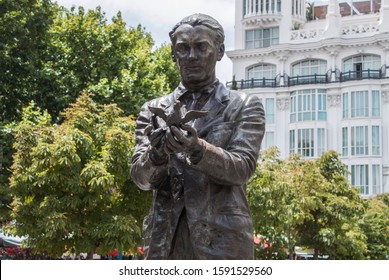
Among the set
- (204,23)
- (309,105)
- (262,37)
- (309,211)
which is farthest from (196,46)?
(262,37)

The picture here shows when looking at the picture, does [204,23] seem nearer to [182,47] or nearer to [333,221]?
[182,47]

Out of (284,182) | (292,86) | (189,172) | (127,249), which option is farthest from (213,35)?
(292,86)

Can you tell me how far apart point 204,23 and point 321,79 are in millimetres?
56126

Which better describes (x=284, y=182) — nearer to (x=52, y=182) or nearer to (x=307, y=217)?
(x=307, y=217)

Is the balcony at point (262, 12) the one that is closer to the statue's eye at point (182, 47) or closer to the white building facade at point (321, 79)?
the white building facade at point (321, 79)

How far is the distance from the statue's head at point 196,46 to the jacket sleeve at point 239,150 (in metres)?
0.28

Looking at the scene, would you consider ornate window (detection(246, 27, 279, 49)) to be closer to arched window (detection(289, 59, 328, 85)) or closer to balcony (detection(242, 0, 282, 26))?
balcony (detection(242, 0, 282, 26))

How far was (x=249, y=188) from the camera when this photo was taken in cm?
2120

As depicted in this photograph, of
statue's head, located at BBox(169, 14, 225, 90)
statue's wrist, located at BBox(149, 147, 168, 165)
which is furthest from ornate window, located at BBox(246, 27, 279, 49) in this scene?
statue's wrist, located at BBox(149, 147, 168, 165)

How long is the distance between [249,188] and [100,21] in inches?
523

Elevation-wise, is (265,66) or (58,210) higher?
(265,66)

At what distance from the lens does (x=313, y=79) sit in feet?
195

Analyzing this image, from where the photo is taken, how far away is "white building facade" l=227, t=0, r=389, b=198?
5681 cm

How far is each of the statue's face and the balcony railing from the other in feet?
171
